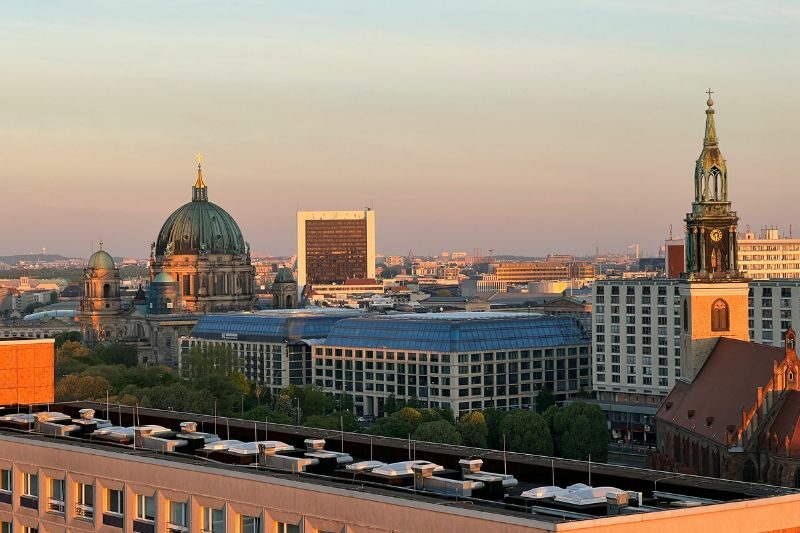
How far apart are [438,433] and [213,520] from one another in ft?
312

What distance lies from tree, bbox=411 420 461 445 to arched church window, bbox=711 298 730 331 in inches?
1072

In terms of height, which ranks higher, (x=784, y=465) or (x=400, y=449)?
(x=400, y=449)

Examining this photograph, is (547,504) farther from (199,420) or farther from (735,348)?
(735,348)

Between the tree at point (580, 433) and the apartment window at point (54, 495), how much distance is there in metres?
93.9

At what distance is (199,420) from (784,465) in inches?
1938

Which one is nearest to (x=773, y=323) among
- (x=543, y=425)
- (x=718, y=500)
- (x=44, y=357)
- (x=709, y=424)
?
(x=543, y=425)

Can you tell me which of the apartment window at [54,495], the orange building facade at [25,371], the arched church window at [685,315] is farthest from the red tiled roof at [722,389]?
the apartment window at [54,495]

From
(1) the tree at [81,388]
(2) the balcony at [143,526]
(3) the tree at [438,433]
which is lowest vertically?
(3) the tree at [438,433]

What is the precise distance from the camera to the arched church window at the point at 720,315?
127 m

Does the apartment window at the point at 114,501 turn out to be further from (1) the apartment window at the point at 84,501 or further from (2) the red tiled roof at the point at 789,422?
(2) the red tiled roof at the point at 789,422

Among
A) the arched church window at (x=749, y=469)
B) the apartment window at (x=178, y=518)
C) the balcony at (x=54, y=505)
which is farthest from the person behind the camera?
the arched church window at (x=749, y=469)

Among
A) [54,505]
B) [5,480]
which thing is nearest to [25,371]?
[5,480]

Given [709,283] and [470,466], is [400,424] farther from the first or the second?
[470,466]

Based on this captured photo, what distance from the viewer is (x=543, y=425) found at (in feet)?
491
